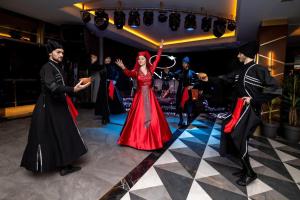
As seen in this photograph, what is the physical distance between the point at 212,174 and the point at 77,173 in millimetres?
1706

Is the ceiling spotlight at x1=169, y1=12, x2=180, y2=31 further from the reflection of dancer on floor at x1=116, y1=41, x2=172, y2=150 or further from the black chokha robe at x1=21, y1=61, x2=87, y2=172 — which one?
the black chokha robe at x1=21, y1=61, x2=87, y2=172

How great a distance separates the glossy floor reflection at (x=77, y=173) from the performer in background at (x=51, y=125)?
0.63ft

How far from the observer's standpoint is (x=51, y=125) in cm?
211

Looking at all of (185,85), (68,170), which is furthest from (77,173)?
(185,85)

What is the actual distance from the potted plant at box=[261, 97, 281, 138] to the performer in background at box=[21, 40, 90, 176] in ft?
13.0

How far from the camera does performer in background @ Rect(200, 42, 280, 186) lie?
81.7 inches

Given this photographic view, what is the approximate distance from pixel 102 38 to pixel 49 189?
6.35 metres

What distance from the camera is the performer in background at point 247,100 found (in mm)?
2076

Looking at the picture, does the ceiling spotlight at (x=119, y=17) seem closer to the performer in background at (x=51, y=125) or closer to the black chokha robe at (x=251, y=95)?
the performer in background at (x=51, y=125)

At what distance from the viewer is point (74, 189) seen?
1.99m

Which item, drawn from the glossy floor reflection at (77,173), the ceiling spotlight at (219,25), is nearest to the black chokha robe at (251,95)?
the glossy floor reflection at (77,173)

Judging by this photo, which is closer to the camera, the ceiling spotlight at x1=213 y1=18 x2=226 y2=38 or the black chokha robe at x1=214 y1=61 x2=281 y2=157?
the black chokha robe at x1=214 y1=61 x2=281 y2=157

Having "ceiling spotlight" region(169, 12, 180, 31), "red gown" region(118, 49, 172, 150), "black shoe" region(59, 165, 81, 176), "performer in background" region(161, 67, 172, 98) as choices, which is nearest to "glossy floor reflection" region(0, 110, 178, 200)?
"black shoe" region(59, 165, 81, 176)

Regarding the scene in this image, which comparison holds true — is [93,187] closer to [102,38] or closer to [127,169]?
[127,169]
